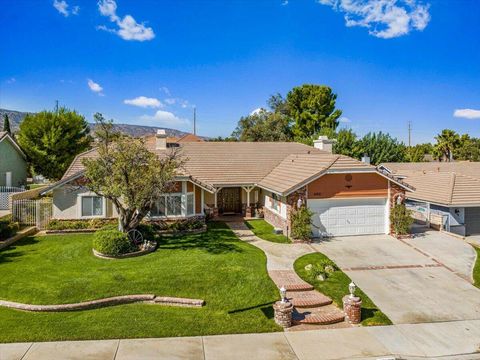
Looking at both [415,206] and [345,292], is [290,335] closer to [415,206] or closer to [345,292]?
[345,292]

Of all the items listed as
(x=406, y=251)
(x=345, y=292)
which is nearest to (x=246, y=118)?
(x=406, y=251)

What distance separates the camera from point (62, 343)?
A: 9422mm

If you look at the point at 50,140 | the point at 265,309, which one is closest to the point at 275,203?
the point at 265,309

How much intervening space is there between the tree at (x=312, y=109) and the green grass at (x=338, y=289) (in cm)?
Answer: 4311

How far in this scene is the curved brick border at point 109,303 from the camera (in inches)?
438

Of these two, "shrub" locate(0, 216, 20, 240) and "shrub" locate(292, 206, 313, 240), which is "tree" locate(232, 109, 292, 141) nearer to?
"shrub" locate(292, 206, 313, 240)

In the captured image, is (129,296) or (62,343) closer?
(62,343)

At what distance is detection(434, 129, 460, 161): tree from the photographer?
52.8 meters

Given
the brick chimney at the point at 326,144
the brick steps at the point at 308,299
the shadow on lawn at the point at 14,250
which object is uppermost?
the brick chimney at the point at 326,144

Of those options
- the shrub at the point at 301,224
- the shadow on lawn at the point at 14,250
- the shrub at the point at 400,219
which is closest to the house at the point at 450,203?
the shrub at the point at 400,219

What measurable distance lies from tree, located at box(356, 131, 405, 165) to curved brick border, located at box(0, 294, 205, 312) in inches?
1325

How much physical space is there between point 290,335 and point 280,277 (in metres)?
3.89

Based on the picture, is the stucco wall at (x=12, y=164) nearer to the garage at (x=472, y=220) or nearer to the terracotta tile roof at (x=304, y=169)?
the terracotta tile roof at (x=304, y=169)

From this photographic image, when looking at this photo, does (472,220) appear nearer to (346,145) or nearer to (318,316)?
(318,316)
